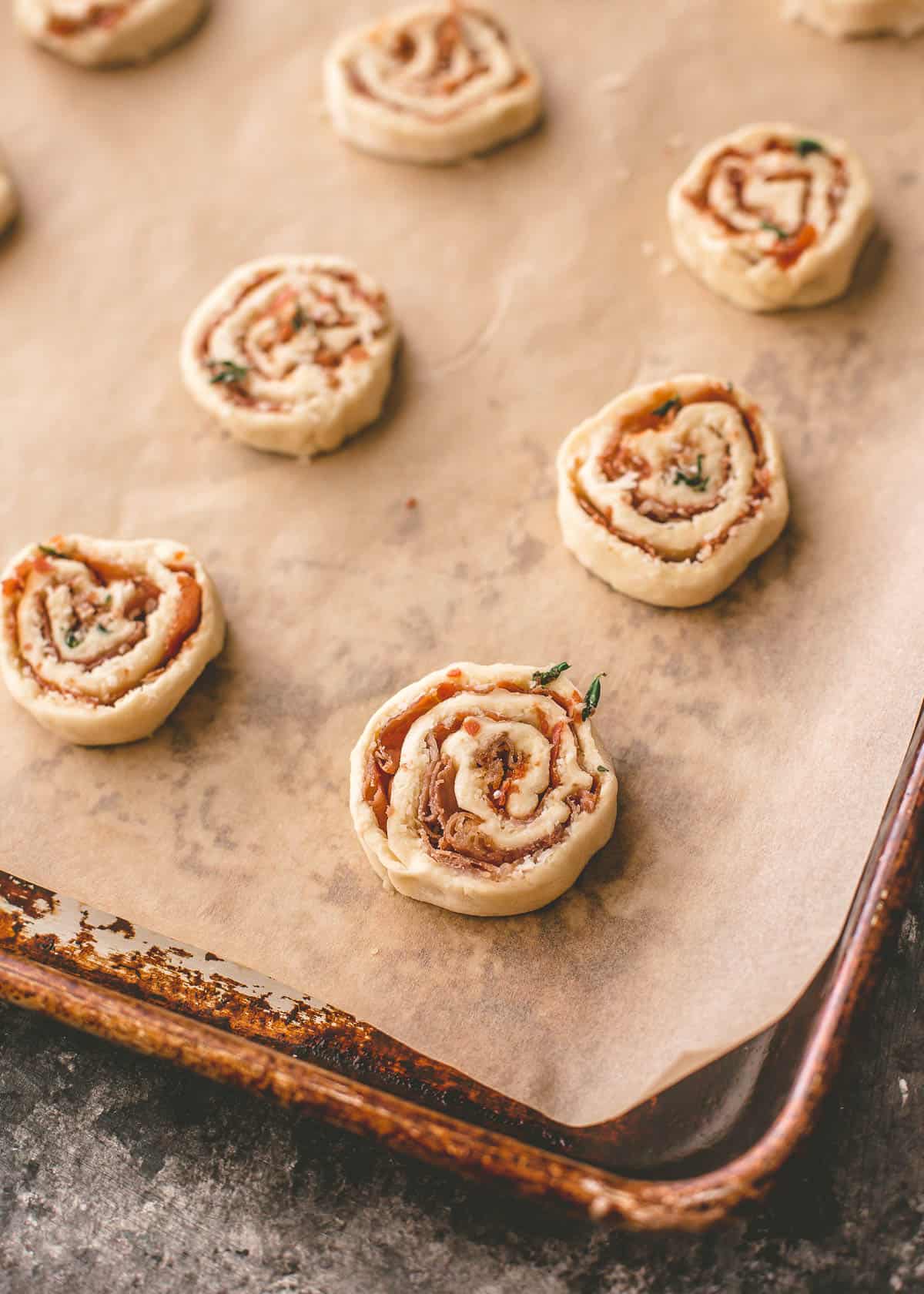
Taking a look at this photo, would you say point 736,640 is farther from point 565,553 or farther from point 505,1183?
point 505,1183

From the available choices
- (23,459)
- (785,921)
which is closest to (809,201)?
(785,921)

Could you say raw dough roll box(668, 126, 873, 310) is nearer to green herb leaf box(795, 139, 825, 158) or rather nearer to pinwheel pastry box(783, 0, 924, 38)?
green herb leaf box(795, 139, 825, 158)

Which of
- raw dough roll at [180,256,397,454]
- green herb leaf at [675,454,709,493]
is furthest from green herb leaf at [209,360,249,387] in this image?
green herb leaf at [675,454,709,493]

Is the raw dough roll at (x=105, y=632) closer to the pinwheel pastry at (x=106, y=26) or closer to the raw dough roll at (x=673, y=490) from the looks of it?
the raw dough roll at (x=673, y=490)

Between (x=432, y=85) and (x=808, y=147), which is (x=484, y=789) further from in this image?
(x=432, y=85)

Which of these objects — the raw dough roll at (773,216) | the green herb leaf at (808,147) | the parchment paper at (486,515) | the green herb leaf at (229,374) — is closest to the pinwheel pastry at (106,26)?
the parchment paper at (486,515)

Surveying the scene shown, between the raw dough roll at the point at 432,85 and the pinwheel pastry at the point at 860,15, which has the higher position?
the raw dough roll at the point at 432,85
